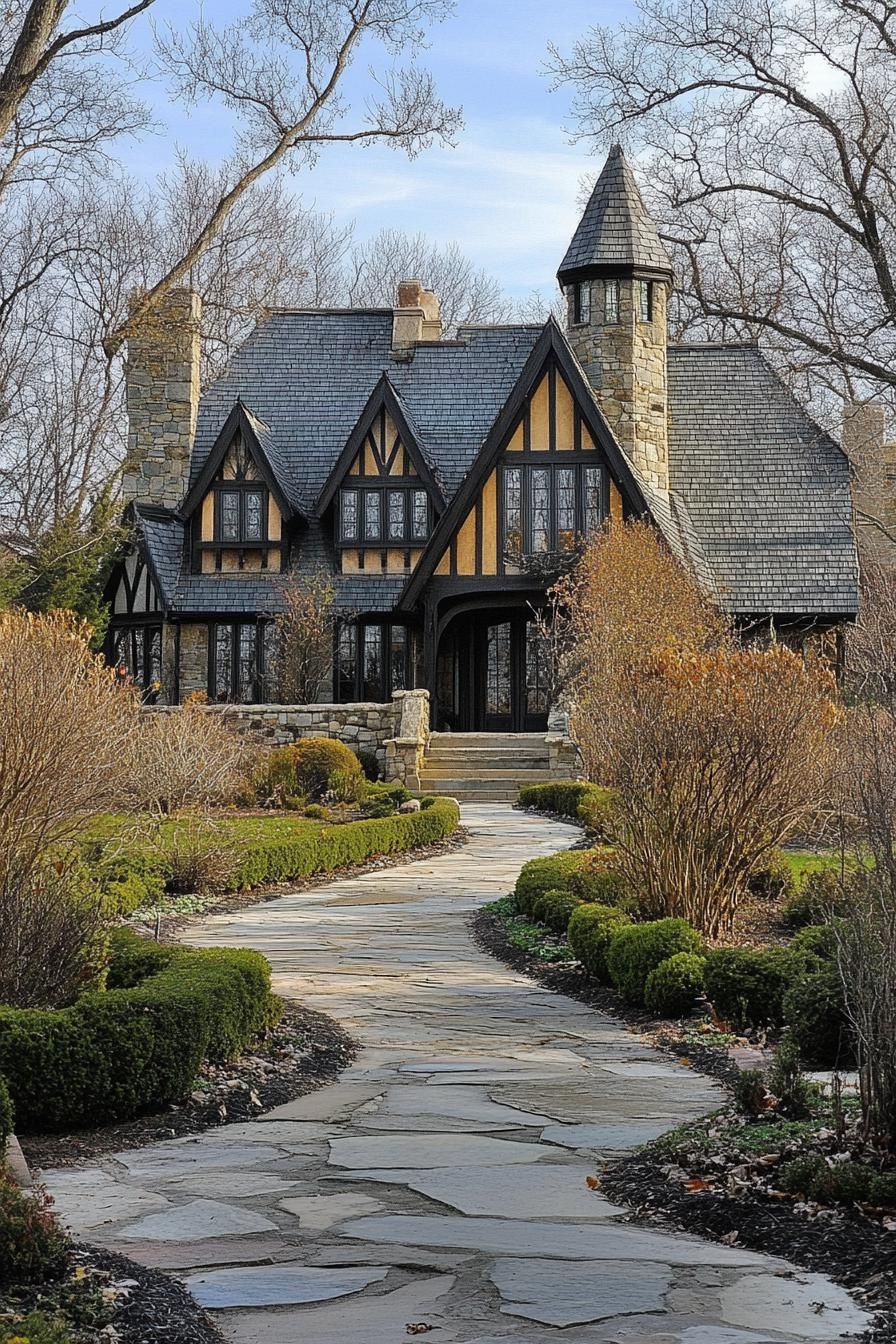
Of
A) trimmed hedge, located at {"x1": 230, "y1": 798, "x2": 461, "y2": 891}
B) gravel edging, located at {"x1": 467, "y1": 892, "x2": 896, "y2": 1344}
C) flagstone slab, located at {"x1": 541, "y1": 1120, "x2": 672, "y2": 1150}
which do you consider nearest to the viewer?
gravel edging, located at {"x1": 467, "y1": 892, "x2": 896, "y2": 1344}

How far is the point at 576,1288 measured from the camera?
13.1 ft

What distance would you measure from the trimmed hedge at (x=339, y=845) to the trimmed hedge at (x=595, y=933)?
4231mm

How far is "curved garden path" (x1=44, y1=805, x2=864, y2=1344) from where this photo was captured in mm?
3814

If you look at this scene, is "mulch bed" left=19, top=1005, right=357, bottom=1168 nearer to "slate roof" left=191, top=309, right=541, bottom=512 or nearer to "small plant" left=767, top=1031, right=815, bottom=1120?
"small plant" left=767, top=1031, right=815, bottom=1120

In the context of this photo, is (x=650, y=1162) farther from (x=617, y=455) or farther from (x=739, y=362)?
(x=739, y=362)

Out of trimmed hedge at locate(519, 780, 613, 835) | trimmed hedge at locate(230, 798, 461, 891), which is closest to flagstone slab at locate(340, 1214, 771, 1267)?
trimmed hedge at locate(230, 798, 461, 891)

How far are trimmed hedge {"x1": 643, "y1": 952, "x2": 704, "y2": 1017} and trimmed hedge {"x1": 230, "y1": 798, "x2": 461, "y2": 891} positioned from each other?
554cm

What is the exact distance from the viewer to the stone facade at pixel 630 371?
2691 centimetres

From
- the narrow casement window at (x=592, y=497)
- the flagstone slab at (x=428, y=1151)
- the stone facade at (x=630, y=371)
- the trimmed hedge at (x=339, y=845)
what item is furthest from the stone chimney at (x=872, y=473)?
the flagstone slab at (x=428, y=1151)

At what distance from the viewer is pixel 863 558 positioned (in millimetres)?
31281

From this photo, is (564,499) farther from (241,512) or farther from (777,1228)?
(777,1228)

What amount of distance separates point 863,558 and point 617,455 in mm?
8918

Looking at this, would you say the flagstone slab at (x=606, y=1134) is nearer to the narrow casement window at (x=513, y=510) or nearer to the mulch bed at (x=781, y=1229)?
the mulch bed at (x=781, y=1229)

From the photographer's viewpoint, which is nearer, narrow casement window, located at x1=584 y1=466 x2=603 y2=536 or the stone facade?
narrow casement window, located at x1=584 y1=466 x2=603 y2=536
